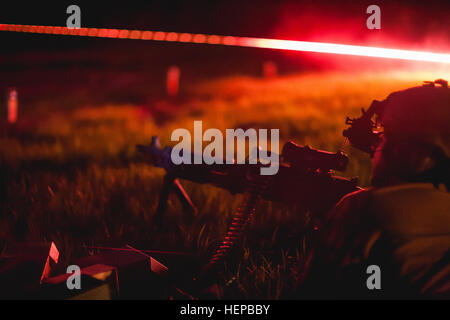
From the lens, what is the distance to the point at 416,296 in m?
1.75

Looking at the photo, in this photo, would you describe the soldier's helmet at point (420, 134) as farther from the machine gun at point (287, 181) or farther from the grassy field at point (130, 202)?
the grassy field at point (130, 202)

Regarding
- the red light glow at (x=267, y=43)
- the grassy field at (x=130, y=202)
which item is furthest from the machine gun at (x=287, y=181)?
the red light glow at (x=267, y=43)

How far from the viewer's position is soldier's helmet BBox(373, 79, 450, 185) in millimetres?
1707

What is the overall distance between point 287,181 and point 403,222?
0.89 metres

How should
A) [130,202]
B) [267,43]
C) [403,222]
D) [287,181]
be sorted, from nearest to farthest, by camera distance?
[403,222] < [267,43] < [287,181] < [130,202]

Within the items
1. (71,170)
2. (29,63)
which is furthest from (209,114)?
(29,63)

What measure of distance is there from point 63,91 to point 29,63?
16005 millimetres

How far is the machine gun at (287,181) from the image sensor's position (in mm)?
2326

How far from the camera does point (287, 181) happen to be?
8.11 feet

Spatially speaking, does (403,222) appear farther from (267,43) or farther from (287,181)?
(267,43)

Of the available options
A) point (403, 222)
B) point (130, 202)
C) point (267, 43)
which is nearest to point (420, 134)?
point (403, 222)

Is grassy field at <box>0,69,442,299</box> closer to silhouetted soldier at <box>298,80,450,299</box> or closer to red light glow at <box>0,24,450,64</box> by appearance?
silhouetted soldier at <box>298,80,450,299</box>

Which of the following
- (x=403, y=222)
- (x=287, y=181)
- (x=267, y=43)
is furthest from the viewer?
(x=287, y=181)
